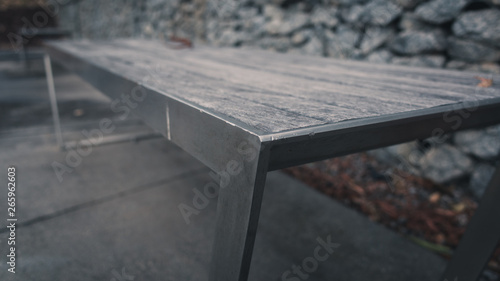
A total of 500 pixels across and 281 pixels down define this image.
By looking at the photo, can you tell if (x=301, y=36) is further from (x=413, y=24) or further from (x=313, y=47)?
(x=413, y=24)

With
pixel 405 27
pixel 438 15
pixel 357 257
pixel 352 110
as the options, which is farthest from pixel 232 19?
pixel 352 110

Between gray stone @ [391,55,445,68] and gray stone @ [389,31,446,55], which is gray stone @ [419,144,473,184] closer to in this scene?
gray stone @ [391,55,445,68]

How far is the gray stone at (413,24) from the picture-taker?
6.21ft

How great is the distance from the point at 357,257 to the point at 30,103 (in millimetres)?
3859

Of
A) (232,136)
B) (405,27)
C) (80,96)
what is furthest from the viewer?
(80,96)

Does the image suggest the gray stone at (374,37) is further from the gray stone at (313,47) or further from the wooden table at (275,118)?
the wooden table at (275,118)

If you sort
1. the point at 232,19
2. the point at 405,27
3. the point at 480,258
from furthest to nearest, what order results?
the point at 232,19 < the point at 405,27 < the point at 480,258

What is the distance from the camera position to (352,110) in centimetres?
60

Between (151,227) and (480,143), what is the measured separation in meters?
1.91

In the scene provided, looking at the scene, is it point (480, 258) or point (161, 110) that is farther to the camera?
point (480, 258)

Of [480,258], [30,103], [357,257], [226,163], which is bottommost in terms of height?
[30,103]

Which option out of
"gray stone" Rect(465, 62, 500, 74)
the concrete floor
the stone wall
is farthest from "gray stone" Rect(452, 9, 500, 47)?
the concrete floor

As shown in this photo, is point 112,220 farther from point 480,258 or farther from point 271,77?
point 480,258

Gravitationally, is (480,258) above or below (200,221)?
above
